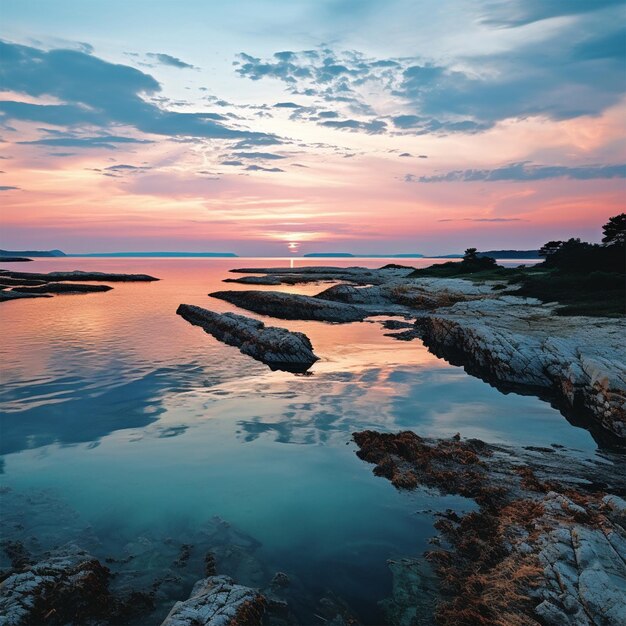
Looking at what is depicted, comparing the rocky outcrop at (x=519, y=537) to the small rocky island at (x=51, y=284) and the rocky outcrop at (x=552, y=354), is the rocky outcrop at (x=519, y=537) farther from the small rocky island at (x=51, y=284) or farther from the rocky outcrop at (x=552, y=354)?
the small rocky island at (x=51, y=284)

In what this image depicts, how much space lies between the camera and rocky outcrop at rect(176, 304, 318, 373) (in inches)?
958

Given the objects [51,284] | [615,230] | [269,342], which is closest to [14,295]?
[51,284]

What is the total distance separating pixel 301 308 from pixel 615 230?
43.3m

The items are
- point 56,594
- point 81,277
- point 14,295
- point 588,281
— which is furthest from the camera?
point 81,277

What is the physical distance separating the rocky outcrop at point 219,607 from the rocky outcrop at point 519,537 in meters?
2.21

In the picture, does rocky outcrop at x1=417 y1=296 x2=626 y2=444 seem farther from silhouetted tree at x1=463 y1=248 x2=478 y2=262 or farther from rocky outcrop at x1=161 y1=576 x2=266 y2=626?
silhouetted tree at x1=463 y1=248 x2=478 y2=262

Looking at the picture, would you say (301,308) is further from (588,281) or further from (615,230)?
(615,230)

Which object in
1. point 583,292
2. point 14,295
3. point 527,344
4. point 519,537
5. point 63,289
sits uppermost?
point 583,292

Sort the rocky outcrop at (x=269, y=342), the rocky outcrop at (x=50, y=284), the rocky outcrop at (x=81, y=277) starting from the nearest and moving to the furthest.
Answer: the rocky outcrop at (x=269, y=342) < the rocky outcrop at (x=50, y=284) < the rocky outcrop at (x=81, y=277)

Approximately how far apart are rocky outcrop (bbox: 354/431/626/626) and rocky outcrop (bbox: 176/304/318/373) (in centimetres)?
1164

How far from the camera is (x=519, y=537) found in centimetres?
822

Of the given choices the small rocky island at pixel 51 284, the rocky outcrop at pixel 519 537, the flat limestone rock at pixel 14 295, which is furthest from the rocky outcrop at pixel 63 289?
the rocky outcrop at pixel 519 537

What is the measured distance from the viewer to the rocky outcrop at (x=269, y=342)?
2433 centimetres

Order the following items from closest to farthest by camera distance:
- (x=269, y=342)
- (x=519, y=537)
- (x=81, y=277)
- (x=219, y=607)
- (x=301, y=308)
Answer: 1. (x=219, y=607)
2. (x=519, y=537)
3. (x=269, y=342)
4. (x=301, y=308)
5. (x=81, y=277)
